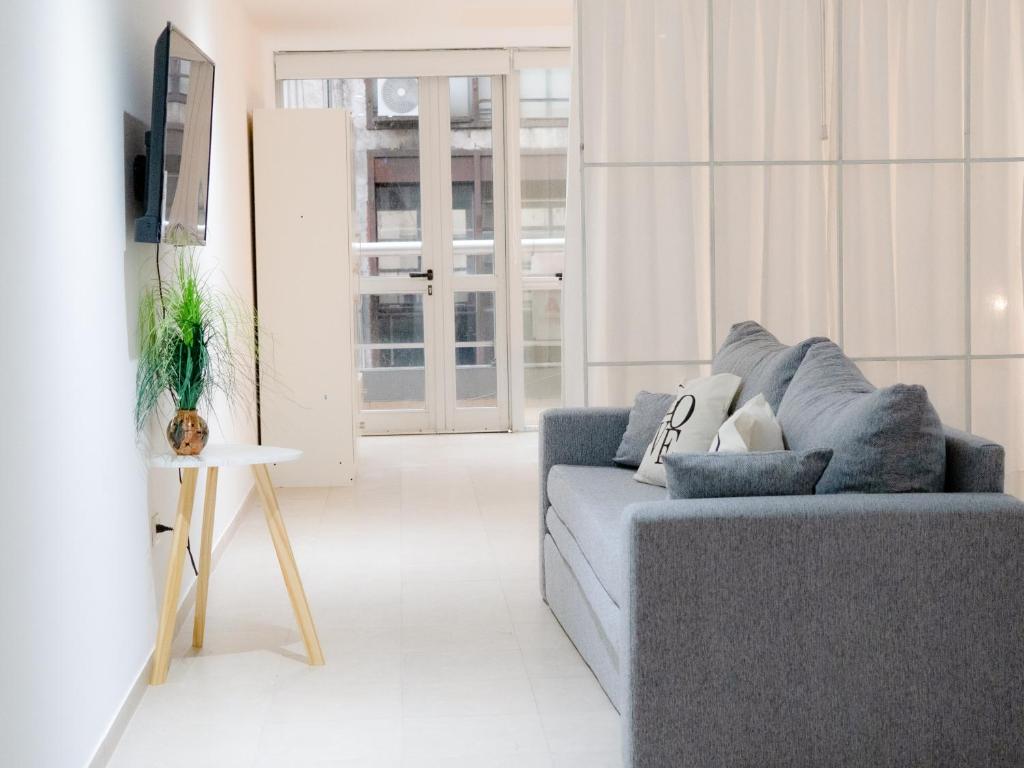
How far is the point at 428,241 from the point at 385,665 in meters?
5.27

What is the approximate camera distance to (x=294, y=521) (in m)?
5.78

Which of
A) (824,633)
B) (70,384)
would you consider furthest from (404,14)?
(824,633)

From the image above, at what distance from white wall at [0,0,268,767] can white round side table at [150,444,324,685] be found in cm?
8

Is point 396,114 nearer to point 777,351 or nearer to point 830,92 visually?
point 830,92

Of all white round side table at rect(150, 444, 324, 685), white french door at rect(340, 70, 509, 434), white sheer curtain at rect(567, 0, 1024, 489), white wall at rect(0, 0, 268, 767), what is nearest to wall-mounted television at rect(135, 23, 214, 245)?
white wall at rect(0, 0, 268, 767)

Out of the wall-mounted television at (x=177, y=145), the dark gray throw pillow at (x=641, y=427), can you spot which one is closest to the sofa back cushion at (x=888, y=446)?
the dark gray throw pillow at (x=641, y=427)

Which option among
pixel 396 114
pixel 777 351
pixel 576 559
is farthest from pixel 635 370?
pixel 396 114

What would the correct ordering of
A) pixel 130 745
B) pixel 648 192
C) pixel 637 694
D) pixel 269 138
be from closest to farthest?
pixel 637 694
pixel 130 745
pixel 648 192
pixel 269 138

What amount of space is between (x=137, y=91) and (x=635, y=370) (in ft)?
7.24

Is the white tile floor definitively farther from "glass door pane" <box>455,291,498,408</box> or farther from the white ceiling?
"glass door pane" <box>455,291,498,408</box>

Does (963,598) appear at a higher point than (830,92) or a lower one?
lower

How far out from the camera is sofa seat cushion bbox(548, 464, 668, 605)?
10.0 feet

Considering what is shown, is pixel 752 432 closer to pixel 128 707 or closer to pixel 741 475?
pixel 741 475

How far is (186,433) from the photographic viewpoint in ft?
11.6
